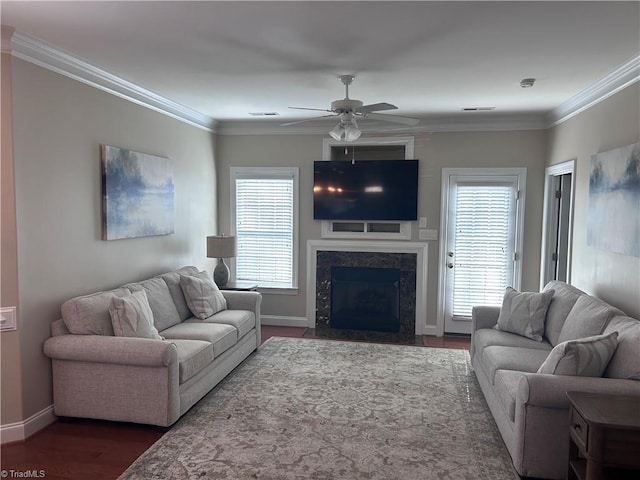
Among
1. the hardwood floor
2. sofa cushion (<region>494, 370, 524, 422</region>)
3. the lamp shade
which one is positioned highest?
the lamp shade

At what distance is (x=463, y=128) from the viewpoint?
18.6 feet

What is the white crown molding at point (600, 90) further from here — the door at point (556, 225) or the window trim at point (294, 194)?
the window trim at point (294, 194)

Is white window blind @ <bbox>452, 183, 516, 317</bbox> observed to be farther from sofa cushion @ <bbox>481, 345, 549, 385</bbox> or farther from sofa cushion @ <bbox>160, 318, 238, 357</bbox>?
sofa cushion @ <bbox>160, 318, 238, 357</bbox>

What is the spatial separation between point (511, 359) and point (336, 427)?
1.39m

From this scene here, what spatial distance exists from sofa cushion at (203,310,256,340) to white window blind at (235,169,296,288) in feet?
4.68

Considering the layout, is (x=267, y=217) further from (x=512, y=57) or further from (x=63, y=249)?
(x=512, y=57)

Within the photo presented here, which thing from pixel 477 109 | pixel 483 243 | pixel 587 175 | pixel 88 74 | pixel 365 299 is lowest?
pixel 365 299

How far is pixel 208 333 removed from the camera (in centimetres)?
401

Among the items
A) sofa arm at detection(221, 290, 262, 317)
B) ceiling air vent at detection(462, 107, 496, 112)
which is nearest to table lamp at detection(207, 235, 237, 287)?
sofa arm at detection(221, 290, 262, 317)

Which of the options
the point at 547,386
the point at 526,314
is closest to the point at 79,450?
the point at 547,386

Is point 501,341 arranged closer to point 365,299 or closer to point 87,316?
point 365,299

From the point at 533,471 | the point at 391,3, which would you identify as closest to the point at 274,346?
the point at 533,471

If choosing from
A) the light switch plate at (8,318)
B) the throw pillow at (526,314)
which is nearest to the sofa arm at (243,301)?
the light switch plate at (8,318)

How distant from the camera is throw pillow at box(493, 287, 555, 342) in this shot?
3.95m
